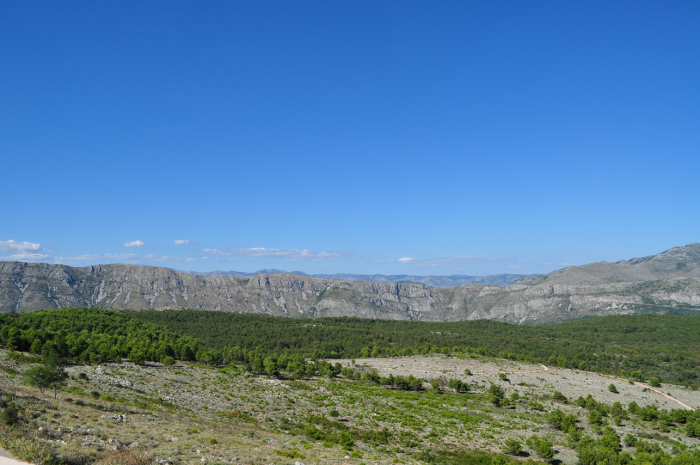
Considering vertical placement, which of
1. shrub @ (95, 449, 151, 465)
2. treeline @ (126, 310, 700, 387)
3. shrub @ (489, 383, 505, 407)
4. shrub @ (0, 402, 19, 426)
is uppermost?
shrub @ (0, 402, 19, 426)

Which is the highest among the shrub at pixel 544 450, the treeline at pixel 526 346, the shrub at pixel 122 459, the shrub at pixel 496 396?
the shrub at pixel 122 459

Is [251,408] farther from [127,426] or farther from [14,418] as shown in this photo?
[14,418]

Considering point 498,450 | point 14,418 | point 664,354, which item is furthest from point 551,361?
point 14,418

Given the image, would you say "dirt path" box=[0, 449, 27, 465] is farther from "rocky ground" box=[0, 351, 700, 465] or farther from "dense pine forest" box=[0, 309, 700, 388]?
"dense pine forest" box=[0, 309, 700, 388]

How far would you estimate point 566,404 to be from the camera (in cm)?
8519

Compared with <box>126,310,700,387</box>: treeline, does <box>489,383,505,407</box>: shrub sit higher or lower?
higher

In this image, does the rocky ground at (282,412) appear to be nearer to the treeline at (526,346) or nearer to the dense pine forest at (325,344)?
the dense pine forest at (325,344)

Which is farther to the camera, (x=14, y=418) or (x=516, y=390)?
(x=516, y=390)

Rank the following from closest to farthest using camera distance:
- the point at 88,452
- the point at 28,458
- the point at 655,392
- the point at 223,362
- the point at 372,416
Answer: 1. the point at 28,458
2. the point at 88,452
3. the point at 372,416
4. the point at 655,392
5. the point at 223,362

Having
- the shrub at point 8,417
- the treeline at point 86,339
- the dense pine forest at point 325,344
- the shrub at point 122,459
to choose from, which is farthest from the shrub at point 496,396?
the shrub at point 8,417

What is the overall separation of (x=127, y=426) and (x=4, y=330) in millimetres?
70488

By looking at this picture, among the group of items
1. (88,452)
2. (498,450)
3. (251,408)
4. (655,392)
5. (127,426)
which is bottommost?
(655,392)

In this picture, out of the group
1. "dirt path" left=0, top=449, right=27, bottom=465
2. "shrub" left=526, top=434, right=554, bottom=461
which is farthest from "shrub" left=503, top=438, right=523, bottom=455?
"dirt path" left=0, top=449, right=27, bottom=465

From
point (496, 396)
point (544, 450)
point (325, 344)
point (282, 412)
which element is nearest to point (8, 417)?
point (282, 412)
